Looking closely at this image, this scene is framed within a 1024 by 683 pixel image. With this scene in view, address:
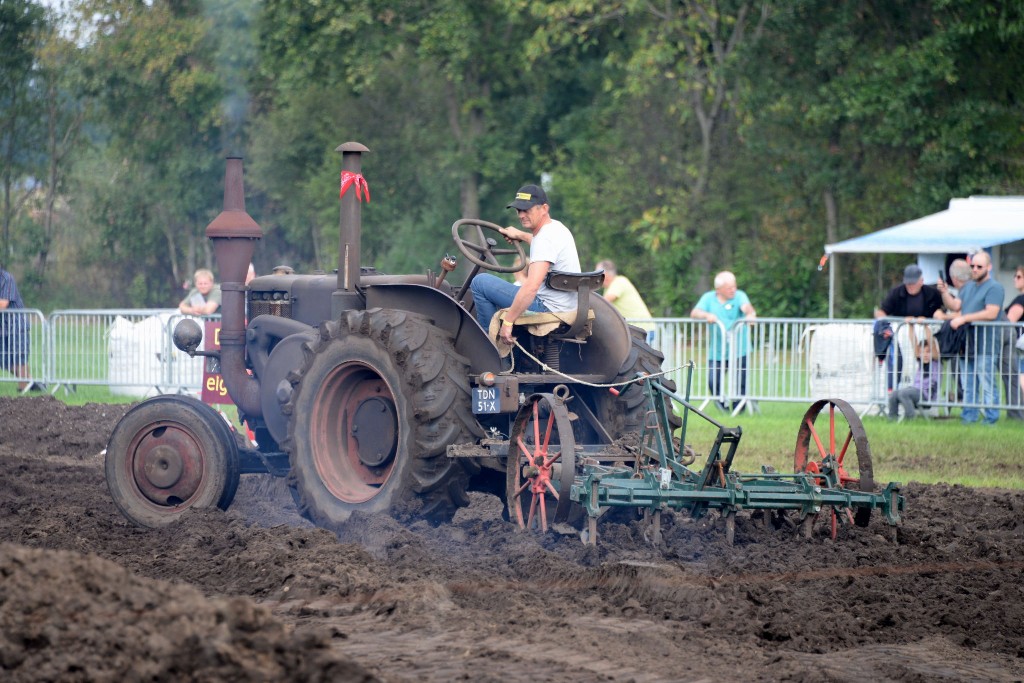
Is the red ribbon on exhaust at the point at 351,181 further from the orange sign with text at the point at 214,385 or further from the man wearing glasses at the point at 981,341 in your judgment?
the man wearing glasses at the point at 981,341

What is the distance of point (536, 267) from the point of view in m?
7.12

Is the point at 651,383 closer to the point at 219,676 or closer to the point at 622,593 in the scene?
the point at 622,593

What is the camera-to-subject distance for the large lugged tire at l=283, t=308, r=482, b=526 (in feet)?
23.0

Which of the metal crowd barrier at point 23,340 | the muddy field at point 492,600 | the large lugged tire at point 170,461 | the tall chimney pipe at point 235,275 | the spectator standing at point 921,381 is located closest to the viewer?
the muddy field at point 492,600

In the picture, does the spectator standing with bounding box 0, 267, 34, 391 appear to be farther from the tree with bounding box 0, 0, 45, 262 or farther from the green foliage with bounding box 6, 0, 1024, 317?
the tree with bounding box 0, 0, 45, 262

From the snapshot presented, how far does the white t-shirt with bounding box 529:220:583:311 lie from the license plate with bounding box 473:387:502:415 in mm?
597

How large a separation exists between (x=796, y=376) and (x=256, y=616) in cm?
1173

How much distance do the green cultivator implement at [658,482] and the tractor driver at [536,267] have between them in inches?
22.9

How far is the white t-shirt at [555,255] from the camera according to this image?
7.23 metres

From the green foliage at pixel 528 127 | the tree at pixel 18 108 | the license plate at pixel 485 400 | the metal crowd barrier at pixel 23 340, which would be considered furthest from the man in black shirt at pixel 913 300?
the tree at pixel 18 108

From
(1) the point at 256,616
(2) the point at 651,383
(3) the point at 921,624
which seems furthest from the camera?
(2) the point at 651,383

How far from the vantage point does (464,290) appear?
25.0 feet

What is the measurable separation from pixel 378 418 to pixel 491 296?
935 millimetres

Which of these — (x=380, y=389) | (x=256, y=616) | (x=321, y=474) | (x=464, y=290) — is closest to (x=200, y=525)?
(x=321, y=474)
